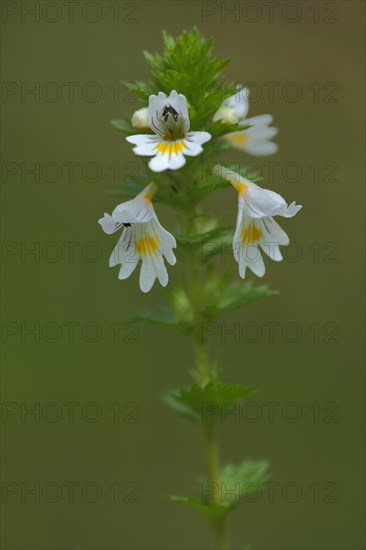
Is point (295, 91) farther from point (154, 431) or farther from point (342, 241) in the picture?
point (154, 431)

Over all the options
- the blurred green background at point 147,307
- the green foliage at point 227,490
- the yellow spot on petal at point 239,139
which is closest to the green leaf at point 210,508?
the green foliage at point 227,490

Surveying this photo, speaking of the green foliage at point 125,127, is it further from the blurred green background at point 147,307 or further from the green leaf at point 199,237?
the blurred green background at point 147,307

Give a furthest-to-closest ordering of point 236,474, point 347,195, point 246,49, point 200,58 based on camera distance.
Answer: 1. point 246,49
2. point 347,195
3. point 236,474
4. point 200,58

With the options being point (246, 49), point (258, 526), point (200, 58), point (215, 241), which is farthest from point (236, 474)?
point (246, 49)

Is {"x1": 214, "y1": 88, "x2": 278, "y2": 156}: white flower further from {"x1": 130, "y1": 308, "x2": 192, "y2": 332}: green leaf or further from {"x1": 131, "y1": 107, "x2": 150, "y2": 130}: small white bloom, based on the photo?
{"x1": 130, "y1": 308, "x2": 192, "y2": 332}: green leaf

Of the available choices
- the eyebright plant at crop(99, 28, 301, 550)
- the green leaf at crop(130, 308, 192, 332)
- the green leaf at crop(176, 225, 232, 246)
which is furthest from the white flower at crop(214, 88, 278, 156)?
the green leaf at crop(130, 308, 192, 332)
